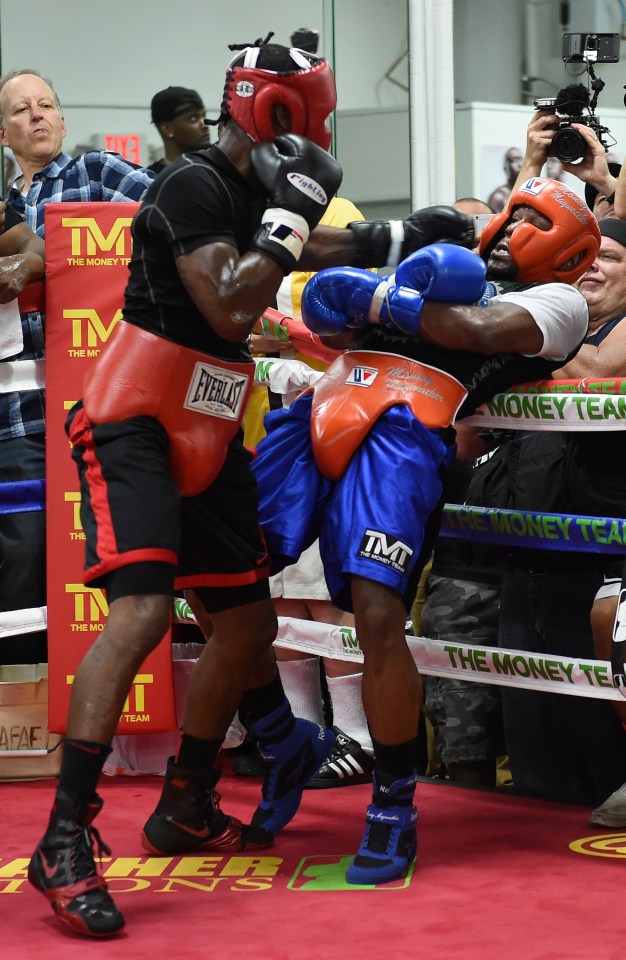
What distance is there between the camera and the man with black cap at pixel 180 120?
4332mm

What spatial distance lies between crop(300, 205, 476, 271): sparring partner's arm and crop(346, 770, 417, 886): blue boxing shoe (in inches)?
42.3

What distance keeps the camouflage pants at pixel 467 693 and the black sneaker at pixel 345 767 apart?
20 cm

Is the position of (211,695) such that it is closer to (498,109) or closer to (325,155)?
(325,155)

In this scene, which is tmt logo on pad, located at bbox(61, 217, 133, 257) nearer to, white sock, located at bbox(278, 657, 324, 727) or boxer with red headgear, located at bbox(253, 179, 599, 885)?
boxer with red headgear, located at bbox(253, 179, 599, 885)

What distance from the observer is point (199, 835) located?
2.50 meters

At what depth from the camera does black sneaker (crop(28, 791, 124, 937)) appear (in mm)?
2000

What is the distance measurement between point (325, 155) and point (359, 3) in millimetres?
4683

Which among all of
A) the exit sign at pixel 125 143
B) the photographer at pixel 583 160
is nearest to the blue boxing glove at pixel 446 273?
the photographer at pixel 583 160

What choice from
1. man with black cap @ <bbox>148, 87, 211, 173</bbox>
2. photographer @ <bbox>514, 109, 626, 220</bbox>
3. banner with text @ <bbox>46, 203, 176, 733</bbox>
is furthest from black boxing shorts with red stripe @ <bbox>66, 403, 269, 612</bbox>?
man with black cap @ <bbox>148, 87, 211, 173</bbox>

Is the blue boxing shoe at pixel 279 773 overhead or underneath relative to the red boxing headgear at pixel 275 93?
underneath

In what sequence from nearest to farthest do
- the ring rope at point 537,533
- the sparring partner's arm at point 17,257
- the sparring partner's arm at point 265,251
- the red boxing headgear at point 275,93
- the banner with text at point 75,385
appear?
the sparring partner's arm at point 265,251 < the red boxing headgear at point 275,93 < the ring rope at point 537,533 < the sparring partner's arm at point 17,257 < the banner with text at point 75,385

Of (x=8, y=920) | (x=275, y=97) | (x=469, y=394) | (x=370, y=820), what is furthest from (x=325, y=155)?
(x=8, y=920)

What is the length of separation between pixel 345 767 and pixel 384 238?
130 centimetres

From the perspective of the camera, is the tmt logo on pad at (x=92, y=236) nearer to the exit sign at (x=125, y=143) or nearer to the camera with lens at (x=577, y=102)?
the camera with lens at (x=577, y=102)
